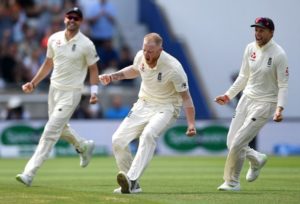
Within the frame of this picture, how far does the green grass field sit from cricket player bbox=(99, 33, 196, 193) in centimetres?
41

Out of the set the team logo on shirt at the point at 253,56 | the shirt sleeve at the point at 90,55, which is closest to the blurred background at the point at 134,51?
the shirt sleeve at the point at 90,55

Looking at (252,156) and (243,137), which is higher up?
(243,137)

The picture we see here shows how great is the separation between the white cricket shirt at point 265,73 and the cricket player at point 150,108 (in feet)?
3.76

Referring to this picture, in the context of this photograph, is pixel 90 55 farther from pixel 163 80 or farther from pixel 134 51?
pixel 134 51

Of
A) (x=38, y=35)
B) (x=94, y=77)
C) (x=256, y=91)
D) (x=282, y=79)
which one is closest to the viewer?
(x=282, y=79)

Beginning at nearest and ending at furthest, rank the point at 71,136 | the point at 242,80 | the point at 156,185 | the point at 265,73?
the point at 265,73 → the point at 242,80 → the point at 156,185 → the point at 71,136

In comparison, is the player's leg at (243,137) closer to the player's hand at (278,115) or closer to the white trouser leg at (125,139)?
the player's hand at (278,115)

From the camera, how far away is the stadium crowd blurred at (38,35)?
27484 mm

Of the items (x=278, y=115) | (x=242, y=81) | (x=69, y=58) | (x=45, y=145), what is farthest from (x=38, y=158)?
(x=278, y=115)

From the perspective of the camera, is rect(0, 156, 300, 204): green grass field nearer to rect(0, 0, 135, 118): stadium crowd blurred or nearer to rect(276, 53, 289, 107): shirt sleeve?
rect(276, 53, 289, 107): shirt sleeve

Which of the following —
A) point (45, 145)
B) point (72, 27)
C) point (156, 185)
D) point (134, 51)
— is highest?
point (72, 27)

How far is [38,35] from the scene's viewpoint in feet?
93.7

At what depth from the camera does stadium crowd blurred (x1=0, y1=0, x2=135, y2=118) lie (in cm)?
2748

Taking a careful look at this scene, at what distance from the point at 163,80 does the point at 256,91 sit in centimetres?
153
